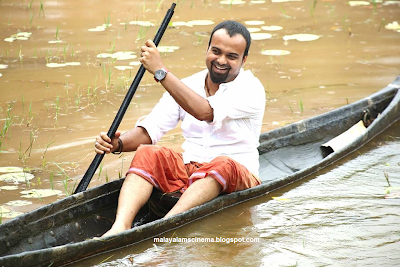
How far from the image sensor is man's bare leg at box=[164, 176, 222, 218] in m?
3.42

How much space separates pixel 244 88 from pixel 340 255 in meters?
1.08

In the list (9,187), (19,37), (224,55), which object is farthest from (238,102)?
(19,37)

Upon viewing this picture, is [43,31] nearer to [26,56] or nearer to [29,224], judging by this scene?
[26,56]

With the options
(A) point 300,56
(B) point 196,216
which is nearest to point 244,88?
→ (B) point 196,216

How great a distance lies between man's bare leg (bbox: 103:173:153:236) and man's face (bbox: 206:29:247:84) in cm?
76

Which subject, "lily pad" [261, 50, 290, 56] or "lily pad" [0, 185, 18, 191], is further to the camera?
"lily pad" [261, 50, 290, 56]

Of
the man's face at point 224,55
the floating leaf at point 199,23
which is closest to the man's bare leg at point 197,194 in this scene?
the man's face at point 224,55

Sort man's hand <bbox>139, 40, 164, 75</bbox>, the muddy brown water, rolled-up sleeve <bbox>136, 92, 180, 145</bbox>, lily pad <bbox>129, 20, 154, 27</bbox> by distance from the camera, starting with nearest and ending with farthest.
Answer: man's hand <bbox>139, 40, 164, 75</bbox>
rolled-up sleeve <bbox>136, 92, 180, 145</bbox>
the muddy brown water
lily pad <bbox>129, 20, 154, 27</bbox>

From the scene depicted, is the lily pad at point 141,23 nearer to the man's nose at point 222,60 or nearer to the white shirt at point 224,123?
the white shirt at point 224,123

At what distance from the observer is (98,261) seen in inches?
121

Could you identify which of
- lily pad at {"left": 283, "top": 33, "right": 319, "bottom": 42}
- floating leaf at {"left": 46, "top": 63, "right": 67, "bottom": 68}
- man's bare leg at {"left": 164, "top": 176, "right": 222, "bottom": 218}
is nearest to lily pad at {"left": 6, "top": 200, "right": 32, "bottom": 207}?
man's bare leg at {"left": 164, "top": 176, "right": 222, "bottom": 218}

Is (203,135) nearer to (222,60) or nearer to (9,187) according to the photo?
(222,60)

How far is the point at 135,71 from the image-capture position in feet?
22.5

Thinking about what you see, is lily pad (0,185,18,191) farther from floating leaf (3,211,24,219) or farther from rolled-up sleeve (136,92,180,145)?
rolled-up sleeve (136,92,180,145)
